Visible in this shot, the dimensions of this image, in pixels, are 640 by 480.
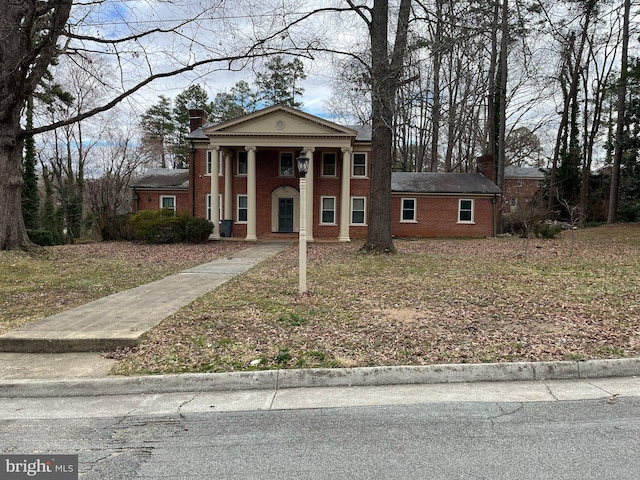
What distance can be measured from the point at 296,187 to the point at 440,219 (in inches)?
378

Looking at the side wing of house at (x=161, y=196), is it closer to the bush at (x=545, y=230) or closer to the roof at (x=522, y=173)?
the bush at (x=545, y=230)

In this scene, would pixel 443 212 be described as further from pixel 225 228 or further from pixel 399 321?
pixel 399 321

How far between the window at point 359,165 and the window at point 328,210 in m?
2.13

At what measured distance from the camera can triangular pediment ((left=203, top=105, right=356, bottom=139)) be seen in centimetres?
2202

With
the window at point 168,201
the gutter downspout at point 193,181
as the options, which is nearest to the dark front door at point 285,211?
the gutter downspout at point 193,181

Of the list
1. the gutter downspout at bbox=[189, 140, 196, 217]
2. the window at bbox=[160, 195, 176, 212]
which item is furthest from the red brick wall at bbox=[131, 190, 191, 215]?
the gutter downspout at bbox=[189, 140, 196, 217]

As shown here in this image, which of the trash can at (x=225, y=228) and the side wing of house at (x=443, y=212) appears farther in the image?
the side wing of house at (x=443, y=212)

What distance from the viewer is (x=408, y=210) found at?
88.1 feet

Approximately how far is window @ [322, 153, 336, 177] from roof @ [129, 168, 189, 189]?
366 inches

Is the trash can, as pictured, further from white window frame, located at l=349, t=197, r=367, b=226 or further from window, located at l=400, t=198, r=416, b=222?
window, located at l=400, t=198, r=416, b=222

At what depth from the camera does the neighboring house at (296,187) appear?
22375 mm

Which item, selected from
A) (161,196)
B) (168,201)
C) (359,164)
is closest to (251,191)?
(359,164)

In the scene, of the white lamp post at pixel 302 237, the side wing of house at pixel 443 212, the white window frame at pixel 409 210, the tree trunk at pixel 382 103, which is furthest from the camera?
the white window frame at pixel 409 210

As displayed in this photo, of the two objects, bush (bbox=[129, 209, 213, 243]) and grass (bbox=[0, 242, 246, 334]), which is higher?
bush (bbox=[129, 209, 213, 243])
